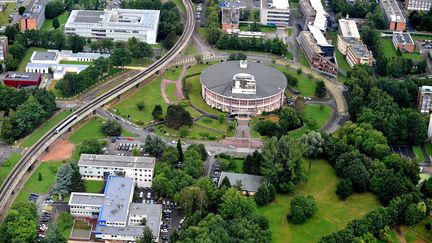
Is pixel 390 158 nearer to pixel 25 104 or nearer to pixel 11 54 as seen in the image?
pixel 25 104

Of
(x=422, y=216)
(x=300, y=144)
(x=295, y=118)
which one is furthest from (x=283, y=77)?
(x=422, y=216)

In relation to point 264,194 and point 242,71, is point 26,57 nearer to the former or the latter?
point 242,71

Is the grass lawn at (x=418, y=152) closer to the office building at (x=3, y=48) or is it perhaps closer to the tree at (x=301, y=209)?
the tree at (x=301, y=209)

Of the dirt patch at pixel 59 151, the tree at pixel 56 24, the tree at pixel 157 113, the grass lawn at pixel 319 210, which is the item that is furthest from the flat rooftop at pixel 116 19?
the grass lawn at pixel 319 210

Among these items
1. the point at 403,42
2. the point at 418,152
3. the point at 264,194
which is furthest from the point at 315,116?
the point at 403,42

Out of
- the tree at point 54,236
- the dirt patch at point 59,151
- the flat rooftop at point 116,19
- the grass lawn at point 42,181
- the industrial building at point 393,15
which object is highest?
the industrial building at point 393,15

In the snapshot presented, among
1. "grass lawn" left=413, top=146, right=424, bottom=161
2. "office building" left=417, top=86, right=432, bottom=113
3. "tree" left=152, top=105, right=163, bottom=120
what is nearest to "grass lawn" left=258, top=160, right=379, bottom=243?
"grass lawn" left=413, top=146, right=424, bottom=161
